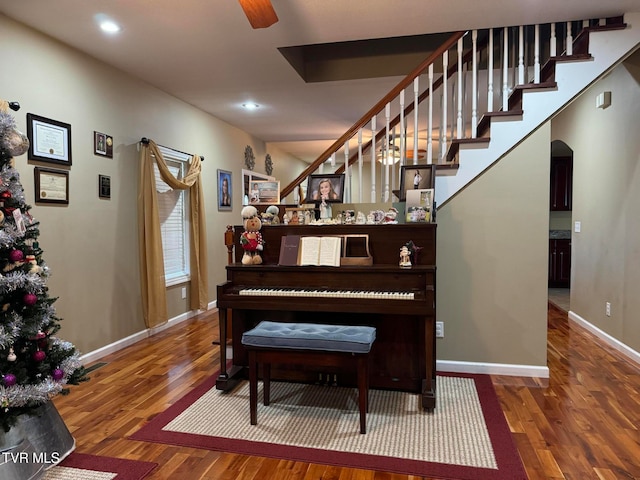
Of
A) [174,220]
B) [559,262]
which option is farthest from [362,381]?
[559,262]

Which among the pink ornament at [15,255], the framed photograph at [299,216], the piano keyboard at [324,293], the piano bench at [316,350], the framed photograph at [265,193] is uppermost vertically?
the framed photograph at [265,193]

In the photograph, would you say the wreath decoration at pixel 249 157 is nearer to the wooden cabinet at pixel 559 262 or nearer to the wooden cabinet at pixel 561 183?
the wooden cabinet at pixel 561 183

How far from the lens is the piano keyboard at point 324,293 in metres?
2.56

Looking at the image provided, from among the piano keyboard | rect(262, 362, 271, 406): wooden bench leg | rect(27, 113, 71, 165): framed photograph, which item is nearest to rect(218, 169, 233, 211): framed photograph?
rect(27, 113, 71, 165): framed photograph

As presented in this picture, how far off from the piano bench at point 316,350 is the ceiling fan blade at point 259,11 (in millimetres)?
1652

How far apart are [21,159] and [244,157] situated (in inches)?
148

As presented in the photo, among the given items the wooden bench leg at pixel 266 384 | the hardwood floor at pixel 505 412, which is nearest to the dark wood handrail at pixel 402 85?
the wooden bench leg at pixel 266 384

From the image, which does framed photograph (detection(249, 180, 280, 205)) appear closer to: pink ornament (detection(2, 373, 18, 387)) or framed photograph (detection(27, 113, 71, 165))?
framed photograph (detection(27, 113, 71, 165))

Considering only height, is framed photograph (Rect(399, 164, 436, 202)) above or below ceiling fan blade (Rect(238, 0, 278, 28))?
below

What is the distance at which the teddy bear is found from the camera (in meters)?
3.06

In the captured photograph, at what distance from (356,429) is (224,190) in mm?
4214

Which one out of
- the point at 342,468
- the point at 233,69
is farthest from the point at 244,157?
the point at 342,468

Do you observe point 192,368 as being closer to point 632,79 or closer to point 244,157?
point 244,157

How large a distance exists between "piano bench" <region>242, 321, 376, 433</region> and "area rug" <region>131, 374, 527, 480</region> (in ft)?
0.51
